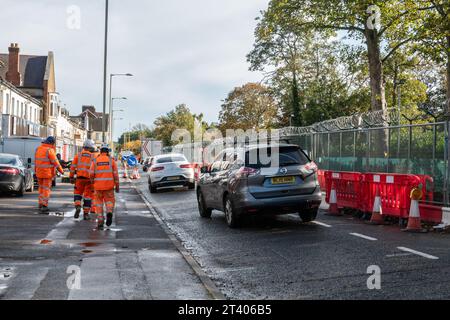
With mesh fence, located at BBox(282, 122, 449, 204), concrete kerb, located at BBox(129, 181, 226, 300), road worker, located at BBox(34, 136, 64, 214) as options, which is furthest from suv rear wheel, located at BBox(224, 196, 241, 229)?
road worker, located at BBox(34, 136, 64, 214)

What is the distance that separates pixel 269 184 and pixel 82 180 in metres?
4.75

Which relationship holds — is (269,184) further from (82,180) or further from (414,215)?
(82,180)

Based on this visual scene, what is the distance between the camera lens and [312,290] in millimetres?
6176

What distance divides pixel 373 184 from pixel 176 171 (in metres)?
12.7

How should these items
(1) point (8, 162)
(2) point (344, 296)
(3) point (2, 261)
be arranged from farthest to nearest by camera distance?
(1) point (8, 162) → (3) point (2, 261) → (2) point (344, 296)

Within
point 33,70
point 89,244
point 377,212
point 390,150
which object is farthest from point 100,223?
point 33,70

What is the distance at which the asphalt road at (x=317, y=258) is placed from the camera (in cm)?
617

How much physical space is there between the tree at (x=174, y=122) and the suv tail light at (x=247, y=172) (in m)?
92.7

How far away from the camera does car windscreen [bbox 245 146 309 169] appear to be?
1144 cm

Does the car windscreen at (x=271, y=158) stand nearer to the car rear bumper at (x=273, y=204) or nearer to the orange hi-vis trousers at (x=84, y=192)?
the car rear bumper at (x=273, y=204)
